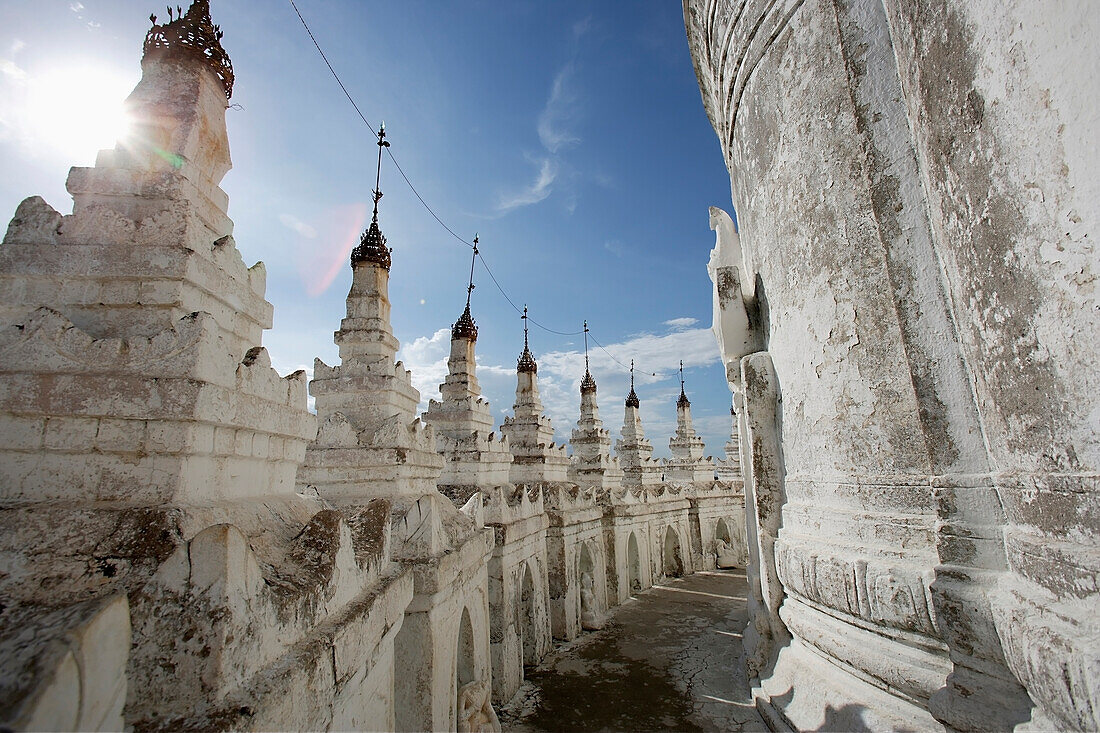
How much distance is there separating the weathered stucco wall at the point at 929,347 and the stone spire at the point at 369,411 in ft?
15.1

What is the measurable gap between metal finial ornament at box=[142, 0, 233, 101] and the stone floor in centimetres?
705

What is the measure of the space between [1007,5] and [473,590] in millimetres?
7347

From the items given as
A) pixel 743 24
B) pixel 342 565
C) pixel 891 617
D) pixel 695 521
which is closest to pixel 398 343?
pixel 342 565

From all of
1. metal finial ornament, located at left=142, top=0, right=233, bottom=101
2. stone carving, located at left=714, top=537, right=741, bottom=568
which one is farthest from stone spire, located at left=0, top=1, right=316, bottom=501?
stone carving, located at left=714, top=537, right=741, bottom=568

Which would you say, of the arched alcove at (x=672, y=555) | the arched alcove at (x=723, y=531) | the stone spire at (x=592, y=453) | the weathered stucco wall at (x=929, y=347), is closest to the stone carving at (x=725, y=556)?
the arched alcove at (x=723, y=531)

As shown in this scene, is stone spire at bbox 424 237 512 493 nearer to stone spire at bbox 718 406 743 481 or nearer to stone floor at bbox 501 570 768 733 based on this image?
stone floor at bbox 501 570 768 733

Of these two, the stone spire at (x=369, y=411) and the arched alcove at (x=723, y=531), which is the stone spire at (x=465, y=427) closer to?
the stone spire at (x=369, y=411)

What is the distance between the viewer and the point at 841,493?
3.73 meters

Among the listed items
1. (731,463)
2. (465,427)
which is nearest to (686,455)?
(731,463)

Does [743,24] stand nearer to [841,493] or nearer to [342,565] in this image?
[841,493]

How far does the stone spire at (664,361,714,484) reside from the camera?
25.1 meters

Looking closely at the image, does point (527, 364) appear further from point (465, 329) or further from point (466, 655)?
point (466, 655)

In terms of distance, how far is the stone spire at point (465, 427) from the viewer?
38.2ft

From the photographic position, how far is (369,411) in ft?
25.5
